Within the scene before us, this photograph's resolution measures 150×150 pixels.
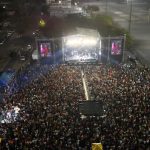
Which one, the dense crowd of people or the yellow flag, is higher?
the yellow flag

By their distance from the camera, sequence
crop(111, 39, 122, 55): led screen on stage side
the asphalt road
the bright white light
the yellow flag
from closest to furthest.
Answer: the yellow flag → crop(111, 39, 122, 55): led screen on stage side → the bright white light → the asphalt road

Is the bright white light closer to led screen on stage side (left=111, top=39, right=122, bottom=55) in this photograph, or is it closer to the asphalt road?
led screen on stage side (left=111, top=39, right=122, bottom=55)

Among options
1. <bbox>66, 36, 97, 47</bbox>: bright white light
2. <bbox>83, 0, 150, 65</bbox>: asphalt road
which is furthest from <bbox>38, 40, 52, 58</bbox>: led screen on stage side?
<bbox>83, 0, 150, 65</bbox>: asphalt road

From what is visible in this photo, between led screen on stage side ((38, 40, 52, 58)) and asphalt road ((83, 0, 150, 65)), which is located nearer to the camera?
led screen on stage side ((38, 40, 52, 58))

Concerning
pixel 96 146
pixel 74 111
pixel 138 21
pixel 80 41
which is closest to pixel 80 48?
pixel 80 41

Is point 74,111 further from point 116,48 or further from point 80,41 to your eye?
point 116,48

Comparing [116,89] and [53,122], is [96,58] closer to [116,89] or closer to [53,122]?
[116,89]
